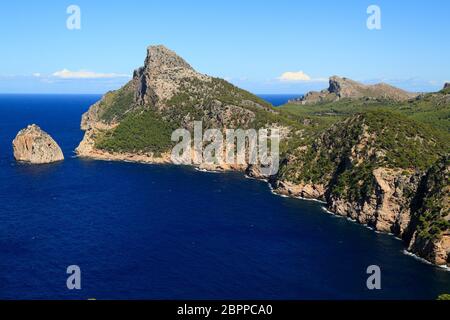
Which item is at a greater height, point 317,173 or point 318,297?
point 317,173

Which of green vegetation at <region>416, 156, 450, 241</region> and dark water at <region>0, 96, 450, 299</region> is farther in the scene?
green vegetation at <region>416, 156, 450, 241</region>

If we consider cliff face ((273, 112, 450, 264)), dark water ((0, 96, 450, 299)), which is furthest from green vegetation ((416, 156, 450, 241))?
dark water ((0, 96, 450, 299))

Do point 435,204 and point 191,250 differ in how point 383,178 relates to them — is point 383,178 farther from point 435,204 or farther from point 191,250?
point 191,250

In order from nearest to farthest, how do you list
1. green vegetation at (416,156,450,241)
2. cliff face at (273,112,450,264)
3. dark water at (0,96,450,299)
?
1. dark water at (0,96,450,299)
2. green vegetation at (416,156,450,241)
3. cliff face at (273,112,450,264)

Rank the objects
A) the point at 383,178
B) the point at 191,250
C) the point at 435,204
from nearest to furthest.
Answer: the point at 191,250 < the point at 435,204 < the point at 383,178

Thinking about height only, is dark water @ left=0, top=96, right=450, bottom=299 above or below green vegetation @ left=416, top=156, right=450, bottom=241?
below

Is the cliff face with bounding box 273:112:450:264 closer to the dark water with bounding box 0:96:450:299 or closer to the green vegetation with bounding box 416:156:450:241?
the green vegetation with bounding box 416:156:450:241

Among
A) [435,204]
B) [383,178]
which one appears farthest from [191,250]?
[383,178]
